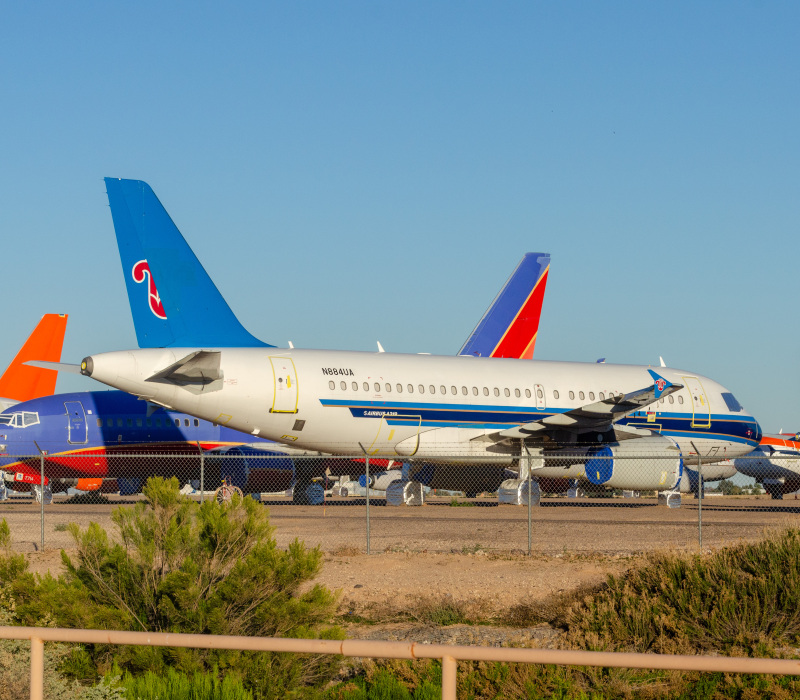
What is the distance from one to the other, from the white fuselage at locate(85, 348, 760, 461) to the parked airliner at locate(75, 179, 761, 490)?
3 cm

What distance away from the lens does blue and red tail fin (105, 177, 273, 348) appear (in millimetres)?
24234

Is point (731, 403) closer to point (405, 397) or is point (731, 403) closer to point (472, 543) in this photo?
point (405, 397)

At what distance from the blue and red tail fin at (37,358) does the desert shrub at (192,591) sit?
4592 centimetres

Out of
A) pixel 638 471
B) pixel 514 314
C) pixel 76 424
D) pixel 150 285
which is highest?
pixel 514 314

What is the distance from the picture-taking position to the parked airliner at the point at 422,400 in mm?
23125

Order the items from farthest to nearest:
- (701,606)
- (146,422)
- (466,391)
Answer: (146,422)
(466,391)
(701,606)

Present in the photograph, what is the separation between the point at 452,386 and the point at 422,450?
1.86 meters

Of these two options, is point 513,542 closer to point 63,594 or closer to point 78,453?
point 63,594

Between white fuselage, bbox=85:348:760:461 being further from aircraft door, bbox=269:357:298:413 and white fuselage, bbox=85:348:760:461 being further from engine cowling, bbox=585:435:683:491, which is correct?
engine cowling, bbox=585:435:683:491

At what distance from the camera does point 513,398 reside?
28312 mm

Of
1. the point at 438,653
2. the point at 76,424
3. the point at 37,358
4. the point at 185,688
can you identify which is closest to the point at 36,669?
the point at 185,688

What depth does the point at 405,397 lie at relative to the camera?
26.2 m

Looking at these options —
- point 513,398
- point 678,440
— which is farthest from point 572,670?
point 678,440

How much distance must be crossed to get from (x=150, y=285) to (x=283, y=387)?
157 inches
